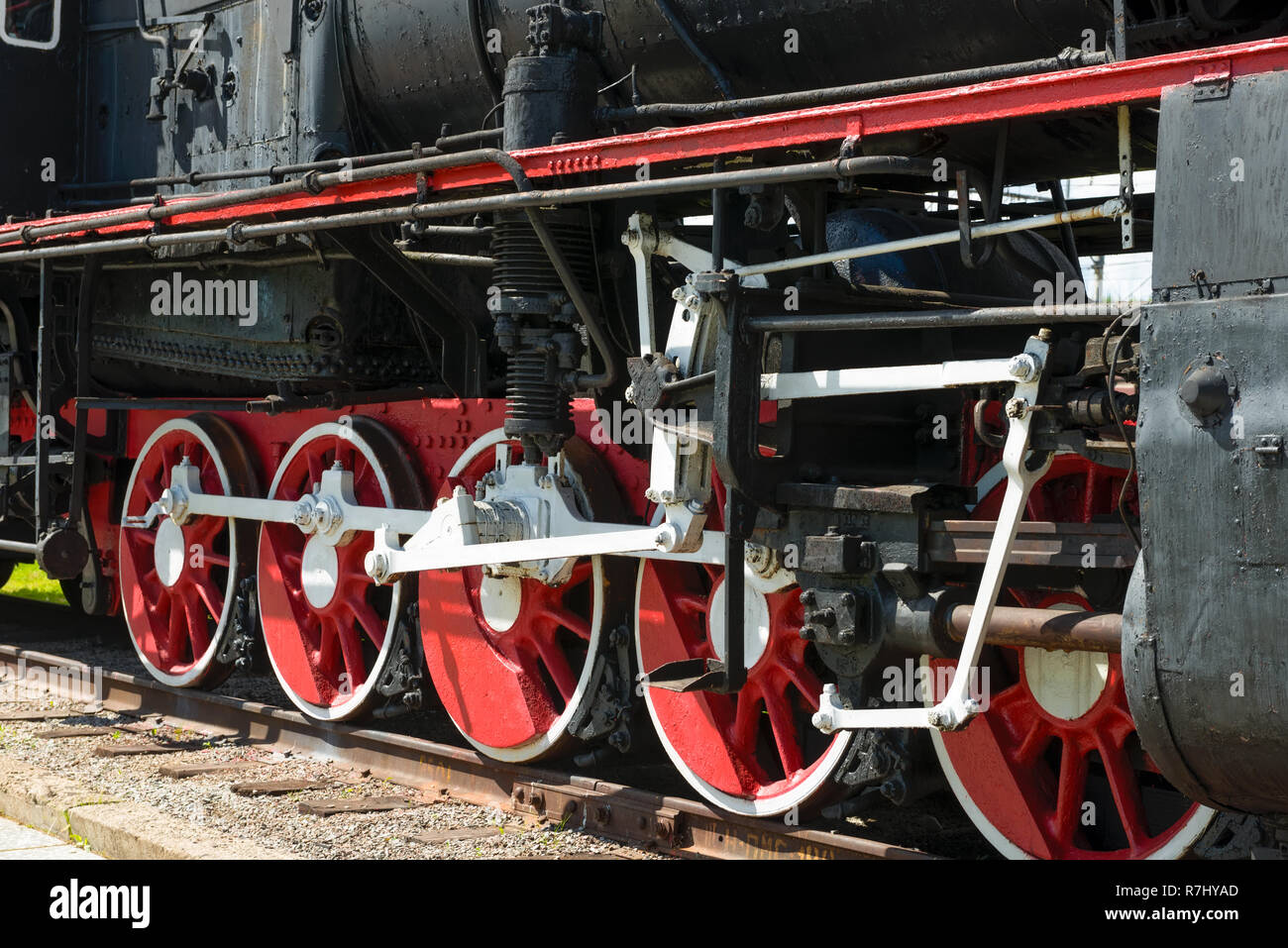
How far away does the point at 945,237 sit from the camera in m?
3.62

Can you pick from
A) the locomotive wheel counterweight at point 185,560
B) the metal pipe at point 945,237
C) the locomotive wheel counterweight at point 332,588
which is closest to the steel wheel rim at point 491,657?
the locomotive wheel counterweight at point 332,588

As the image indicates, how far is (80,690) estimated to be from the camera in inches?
293

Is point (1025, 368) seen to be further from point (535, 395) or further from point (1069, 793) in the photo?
point (535, 395)

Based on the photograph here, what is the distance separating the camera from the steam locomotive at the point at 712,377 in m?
3.03

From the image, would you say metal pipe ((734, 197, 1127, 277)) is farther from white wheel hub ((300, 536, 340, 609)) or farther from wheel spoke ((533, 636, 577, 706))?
white wheel hub ((300, 536, 340, 609))

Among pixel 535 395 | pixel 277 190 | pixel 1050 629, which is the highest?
pixel 277 190

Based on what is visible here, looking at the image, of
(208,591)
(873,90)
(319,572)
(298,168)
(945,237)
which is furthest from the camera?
(208,591)

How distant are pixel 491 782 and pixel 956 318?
269 centimetres

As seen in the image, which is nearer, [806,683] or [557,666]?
[806,683]

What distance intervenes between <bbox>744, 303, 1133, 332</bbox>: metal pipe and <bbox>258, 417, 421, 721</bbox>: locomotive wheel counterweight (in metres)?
2.35

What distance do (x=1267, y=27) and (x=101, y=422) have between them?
5845 millimetres

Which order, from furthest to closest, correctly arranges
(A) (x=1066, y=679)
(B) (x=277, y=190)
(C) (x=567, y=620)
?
(B) (x=277, y=190)
(C) (x=567, y=620)
(A) (x=1066, y=679)

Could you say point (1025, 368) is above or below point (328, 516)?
above

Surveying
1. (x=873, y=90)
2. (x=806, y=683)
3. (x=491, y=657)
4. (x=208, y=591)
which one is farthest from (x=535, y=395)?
(x=208, y=591)
